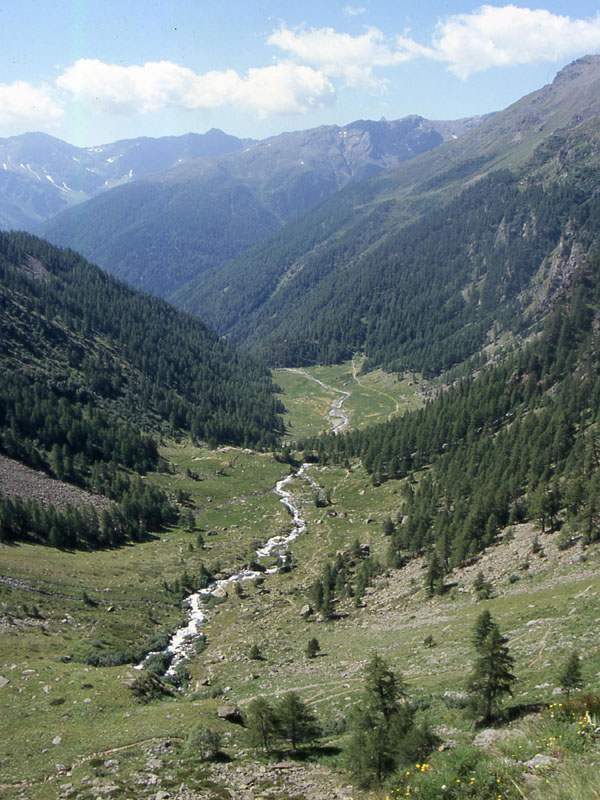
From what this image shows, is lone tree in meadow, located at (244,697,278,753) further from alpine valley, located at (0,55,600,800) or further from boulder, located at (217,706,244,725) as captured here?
boulder, located at (217,706,244,725)

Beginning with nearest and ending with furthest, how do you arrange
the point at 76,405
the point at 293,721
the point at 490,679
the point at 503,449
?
the point at 490,679 < the point at 293,721 < the point at 503,449 < the point at 76,405


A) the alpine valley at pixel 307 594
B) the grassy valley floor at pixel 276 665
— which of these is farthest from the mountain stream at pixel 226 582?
the grassy valley floor at pixel 276 665

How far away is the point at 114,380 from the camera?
185 metres

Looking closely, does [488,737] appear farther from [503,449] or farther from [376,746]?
[503,449]

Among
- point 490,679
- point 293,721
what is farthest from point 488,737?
point 293,721

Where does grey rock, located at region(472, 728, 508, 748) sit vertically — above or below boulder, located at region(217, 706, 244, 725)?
above

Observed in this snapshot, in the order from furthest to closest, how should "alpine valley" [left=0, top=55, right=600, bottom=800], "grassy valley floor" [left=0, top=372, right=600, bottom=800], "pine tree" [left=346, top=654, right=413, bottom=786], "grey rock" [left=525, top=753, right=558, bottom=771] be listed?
"alpine valley" [left=0, top=55, right=600, bottom=800] → "pine tree" [left=346, top=654, right=413, bottom=786] → "grassy valley floor" [left=0, top=372, right=600, bottom=800] → "grey rock" [left=525, top=753, right=558, bottom=771]

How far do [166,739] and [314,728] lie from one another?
382 inches

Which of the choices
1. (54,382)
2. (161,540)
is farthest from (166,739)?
(54,382)

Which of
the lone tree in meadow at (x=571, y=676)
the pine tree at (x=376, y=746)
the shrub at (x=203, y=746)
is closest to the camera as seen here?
the pine tree at (x=376, y=746)

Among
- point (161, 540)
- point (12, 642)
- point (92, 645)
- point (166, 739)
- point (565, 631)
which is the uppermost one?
point (565, 631)

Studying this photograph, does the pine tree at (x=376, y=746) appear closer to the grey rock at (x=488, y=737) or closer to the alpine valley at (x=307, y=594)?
the alpine valley at (x=307, y=594)

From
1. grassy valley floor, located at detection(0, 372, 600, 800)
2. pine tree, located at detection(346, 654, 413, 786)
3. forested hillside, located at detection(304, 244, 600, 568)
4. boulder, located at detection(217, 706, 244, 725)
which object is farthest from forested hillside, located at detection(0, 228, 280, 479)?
pine tree, located at detection(346, 654, 413, 786)

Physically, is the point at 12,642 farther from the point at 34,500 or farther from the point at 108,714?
the point at 34,500
